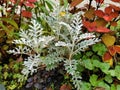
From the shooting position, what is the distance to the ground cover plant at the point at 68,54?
5.58ft

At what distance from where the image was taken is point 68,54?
175 cm

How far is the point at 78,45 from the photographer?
1.73 meters

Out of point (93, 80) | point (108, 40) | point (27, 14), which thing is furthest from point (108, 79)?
point (27, 14)

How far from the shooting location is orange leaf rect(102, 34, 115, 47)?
176 cm

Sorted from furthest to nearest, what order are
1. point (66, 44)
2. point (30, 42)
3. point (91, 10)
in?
1. point (91, 10)
2. point (30, 42)
3. point (66, 44)

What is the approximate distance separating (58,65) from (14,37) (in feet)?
1.14

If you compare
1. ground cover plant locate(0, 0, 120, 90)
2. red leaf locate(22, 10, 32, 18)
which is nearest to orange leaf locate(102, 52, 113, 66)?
ground cover plant locate(0, 0, 120, 90)

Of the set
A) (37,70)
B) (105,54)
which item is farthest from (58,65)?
(105,54)

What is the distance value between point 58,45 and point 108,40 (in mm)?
287

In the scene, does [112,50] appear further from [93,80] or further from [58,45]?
[58,45]

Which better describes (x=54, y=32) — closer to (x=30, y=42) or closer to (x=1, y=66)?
(x=30, y=42)

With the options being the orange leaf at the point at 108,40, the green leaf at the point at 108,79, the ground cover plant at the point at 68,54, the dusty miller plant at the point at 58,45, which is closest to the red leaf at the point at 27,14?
the ground cover plant at the point at 68,54

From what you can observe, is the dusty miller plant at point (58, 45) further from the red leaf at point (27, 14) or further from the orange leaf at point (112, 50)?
the red leaf at point (27, 14)

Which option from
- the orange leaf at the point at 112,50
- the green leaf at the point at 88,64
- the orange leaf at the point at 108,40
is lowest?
the green leaf at the point at 88,64
